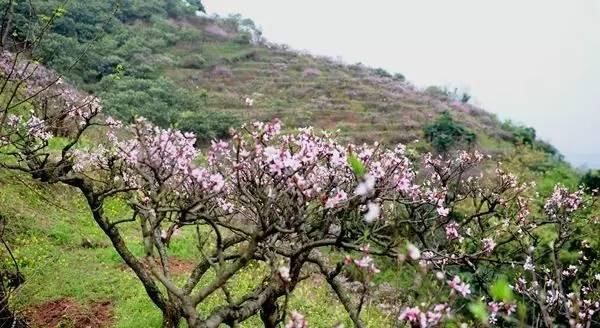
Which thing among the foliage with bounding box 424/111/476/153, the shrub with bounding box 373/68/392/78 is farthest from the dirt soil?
the shrub with bounding box 373/68/392/78

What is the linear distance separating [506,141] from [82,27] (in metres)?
26.9

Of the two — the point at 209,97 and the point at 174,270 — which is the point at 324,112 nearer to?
the point at 209,97

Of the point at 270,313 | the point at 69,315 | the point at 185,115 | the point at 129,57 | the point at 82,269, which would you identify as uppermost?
the point at 129,57

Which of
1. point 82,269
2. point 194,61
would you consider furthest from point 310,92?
point 82,269

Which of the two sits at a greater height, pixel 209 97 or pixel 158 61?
pixel 158 61

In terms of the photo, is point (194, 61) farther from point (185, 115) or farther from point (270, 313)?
point (270, 313)

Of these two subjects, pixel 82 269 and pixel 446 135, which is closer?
pixel 82 269

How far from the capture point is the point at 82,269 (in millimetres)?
11070

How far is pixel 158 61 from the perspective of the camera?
38.9 meters

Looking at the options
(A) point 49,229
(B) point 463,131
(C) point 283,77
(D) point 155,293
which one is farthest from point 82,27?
(D) point 155,293

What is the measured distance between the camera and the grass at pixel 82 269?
9.66 metres

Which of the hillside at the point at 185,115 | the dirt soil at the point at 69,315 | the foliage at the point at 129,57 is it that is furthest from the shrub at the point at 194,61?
the dirt soil at the point at 69,315

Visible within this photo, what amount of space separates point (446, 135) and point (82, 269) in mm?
22934

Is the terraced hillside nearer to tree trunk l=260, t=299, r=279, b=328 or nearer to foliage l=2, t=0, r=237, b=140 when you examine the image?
foliage l=2, t=0, r=237, b=140
